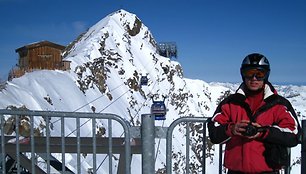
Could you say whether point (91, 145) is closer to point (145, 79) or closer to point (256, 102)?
point (256, 102)

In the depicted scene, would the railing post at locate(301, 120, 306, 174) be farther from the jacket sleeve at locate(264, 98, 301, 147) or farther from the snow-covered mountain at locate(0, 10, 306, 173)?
the snow-covered mountain at locate(0, 10, 306, 173)

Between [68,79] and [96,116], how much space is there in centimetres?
2617

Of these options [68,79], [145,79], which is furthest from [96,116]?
[145,79]

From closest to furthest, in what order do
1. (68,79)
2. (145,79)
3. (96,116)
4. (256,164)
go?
(256,164) < (96,116) < (68,79) < (145,79)

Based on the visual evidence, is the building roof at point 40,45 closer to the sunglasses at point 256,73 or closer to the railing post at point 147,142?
the railing post at point 147,142

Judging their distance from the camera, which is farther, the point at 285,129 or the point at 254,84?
the point at 254,84

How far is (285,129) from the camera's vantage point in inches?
109

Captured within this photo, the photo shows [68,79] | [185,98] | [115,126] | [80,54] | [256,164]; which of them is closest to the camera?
[256,164]

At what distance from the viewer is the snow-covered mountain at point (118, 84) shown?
22.4m

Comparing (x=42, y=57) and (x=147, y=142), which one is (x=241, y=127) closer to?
(x=147, y=142)

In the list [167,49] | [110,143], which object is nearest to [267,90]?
[110,143]

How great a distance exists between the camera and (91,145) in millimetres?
3982

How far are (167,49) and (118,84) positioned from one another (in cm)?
2461

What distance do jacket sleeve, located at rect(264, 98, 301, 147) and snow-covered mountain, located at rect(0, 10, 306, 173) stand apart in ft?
18.8
